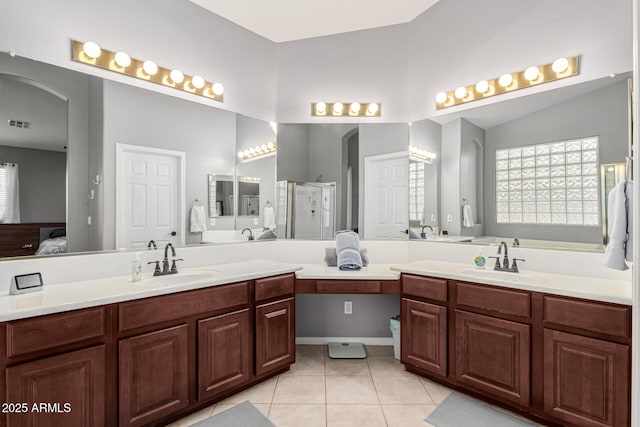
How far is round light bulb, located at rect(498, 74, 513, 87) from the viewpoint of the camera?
2.43m

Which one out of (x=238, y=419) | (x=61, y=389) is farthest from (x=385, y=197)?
(x=61, y=389)

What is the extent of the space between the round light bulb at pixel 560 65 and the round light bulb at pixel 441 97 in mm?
799

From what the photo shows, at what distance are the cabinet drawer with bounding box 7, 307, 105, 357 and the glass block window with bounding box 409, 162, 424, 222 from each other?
2474mm

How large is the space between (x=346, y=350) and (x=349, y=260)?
2.91ft

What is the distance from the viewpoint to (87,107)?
203cm

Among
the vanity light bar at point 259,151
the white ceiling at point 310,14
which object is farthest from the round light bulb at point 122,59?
the vanity light bar at point 259,151

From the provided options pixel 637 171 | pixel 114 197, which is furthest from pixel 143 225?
pixel 637 171

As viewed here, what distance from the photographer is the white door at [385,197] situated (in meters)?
3.03

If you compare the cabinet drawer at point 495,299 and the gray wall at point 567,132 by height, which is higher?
the gray wall at point 567,132

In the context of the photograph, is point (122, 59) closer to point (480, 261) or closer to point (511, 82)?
point (511, 82)

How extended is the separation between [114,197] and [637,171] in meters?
2.55

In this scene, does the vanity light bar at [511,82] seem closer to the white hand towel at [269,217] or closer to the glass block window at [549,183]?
the glass block window at [549,183]

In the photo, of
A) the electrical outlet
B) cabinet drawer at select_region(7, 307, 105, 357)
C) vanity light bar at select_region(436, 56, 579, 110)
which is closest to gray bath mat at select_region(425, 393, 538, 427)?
the electrical outlet

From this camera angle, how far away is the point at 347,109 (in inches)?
121
